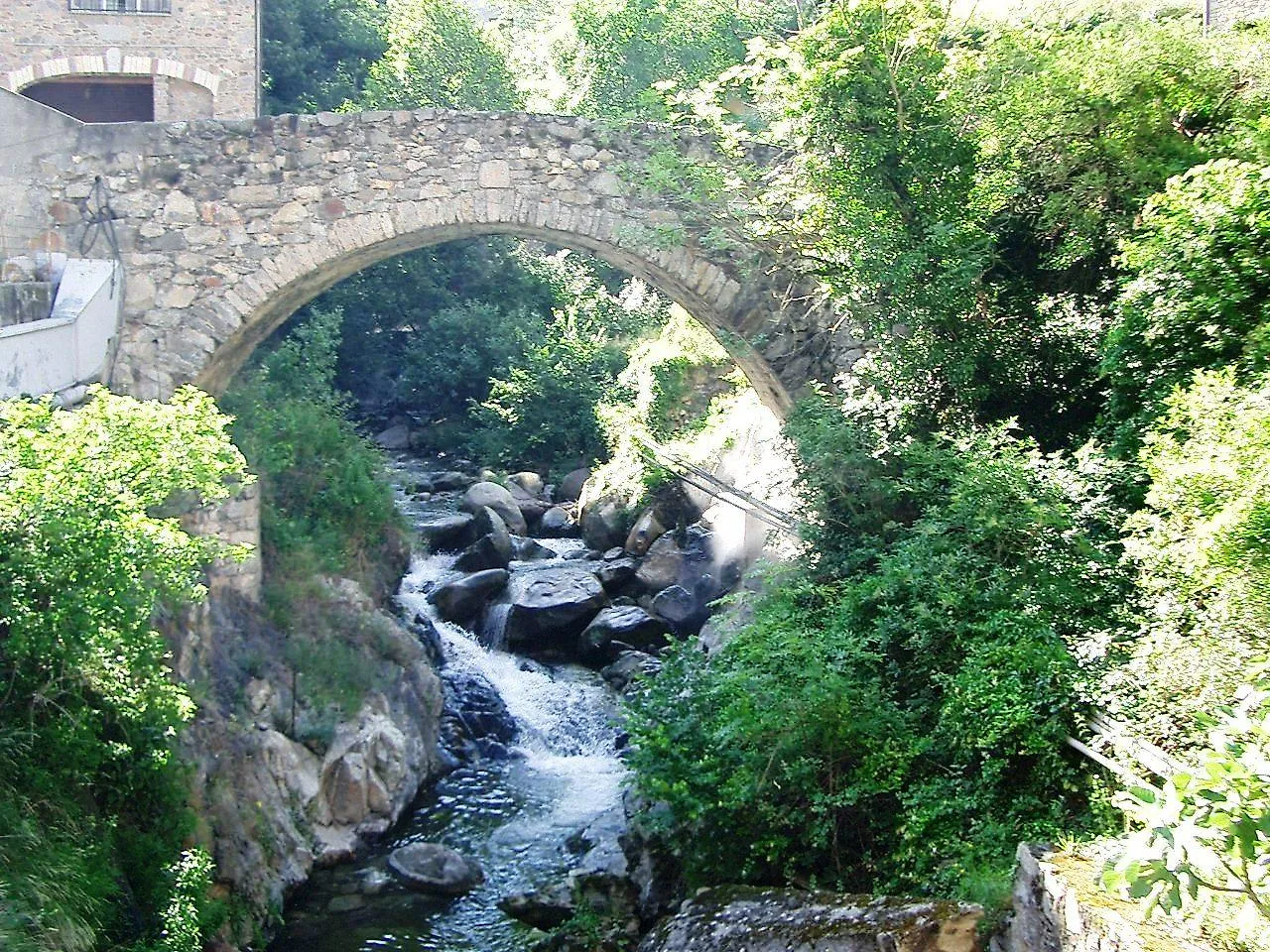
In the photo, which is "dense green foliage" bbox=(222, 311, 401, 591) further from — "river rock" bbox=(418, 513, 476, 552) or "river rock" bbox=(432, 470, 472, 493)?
"river rock" bbox=(432, 470, 472, 493)

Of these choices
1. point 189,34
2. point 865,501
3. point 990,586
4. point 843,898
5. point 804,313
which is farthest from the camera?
point 189,34

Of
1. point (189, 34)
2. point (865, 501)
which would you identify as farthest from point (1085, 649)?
point (189, 34)

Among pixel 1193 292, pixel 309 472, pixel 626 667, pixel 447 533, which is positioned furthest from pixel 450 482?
pixel 1193 292

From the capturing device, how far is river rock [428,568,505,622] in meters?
12.5

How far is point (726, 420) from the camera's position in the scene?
1320 cm

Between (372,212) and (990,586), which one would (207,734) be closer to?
(372,212)

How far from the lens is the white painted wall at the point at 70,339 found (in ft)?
25.6

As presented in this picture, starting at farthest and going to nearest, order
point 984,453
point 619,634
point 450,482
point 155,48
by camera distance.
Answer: point 450,482 → point 155,48 → point 619,634 → point 984,453

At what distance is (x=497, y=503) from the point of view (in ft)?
50.6

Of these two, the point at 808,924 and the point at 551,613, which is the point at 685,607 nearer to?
the point at 551,613

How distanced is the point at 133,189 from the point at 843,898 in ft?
24.8

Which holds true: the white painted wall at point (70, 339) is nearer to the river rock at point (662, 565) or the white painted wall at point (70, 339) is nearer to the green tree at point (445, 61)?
the river rock at point (662, 565)

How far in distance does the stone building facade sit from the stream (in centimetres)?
672

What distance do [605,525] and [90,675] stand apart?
884cm
